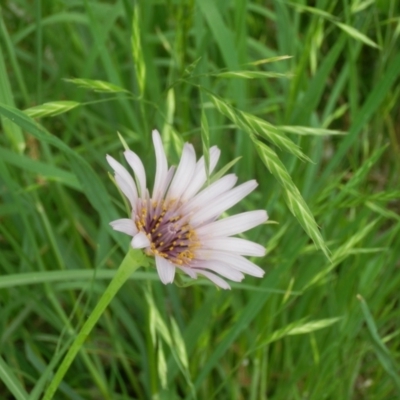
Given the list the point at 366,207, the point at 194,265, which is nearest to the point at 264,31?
the point at 366,207

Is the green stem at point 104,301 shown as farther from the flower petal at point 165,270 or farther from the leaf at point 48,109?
the leaf at point 48,109

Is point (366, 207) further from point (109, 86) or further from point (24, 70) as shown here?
point (24, 70)

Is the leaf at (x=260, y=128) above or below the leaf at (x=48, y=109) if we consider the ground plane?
below

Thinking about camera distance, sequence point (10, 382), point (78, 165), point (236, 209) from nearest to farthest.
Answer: point (10, 382) < point (78, 165) < point (236, 209)

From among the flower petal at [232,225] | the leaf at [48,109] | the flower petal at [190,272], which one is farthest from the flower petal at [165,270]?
the leaf at [48,109]

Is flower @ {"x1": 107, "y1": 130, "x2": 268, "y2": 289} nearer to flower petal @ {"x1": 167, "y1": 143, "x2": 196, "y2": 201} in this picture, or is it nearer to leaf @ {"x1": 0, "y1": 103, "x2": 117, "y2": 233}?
flower petal @ {"x1": 167, "y1": 143, "x2": 196, "y2": 201}

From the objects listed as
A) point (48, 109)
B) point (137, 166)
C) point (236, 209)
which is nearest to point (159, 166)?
point (137, 166)

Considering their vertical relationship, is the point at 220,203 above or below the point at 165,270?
above

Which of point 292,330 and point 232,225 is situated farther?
point 292,330

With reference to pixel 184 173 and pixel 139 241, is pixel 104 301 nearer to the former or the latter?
pixel 139 241
